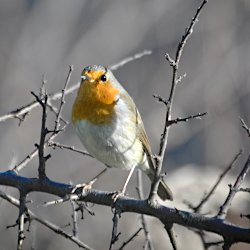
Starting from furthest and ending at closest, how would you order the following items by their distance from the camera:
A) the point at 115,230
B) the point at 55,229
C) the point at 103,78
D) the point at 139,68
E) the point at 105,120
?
the point at 139,68 < the point at 103,78 < the point at 105,120 < the point at 55,229 < the point at 115,230

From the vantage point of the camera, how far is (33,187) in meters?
2.66

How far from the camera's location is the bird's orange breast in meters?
3.31

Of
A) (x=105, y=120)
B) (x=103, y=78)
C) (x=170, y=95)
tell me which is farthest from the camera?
(x=103, y=78)

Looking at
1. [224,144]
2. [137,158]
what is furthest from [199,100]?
[137,158]

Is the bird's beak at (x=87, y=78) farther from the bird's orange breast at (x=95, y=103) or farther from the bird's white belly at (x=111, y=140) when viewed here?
the bird's white belly at (x=111, y=140)

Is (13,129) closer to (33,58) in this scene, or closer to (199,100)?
(33,58)

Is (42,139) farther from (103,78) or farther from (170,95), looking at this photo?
(103,78)

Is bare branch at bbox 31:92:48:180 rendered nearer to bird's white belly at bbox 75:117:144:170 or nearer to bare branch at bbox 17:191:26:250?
bare branch at bbox 17:191:26:250

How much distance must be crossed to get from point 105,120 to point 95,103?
0.37 feet

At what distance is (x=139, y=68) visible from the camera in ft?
24.7

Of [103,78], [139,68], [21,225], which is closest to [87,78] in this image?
[103,78]

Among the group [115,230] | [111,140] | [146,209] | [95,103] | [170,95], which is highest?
[95,103]

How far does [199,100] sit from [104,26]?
55.3 inches

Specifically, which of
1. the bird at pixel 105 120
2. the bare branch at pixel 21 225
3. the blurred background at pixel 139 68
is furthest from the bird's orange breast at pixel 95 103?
the blurred background at pixel 139 68
